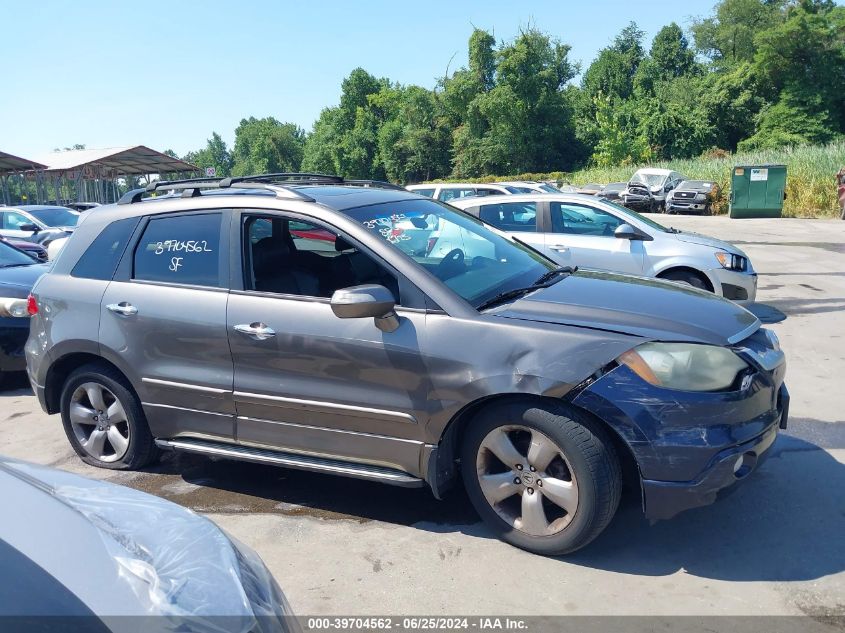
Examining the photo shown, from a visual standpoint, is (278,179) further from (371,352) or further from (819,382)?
(819,382)

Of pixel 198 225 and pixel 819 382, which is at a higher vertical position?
pixel 198 225

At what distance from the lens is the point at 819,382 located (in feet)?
20.2

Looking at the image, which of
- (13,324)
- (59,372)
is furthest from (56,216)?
(59,372)

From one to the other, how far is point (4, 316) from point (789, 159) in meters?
30.2

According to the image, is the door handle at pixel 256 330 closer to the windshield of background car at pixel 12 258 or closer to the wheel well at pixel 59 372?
the wheel well at pixel 59 372

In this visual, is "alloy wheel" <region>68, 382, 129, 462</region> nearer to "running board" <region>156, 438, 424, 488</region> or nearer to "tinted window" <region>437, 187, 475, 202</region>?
"running board" <region>156, 438, 424, 488</region>

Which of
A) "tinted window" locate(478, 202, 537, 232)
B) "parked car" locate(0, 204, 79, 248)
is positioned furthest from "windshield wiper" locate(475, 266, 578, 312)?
"parked car" locate(0, 204, 79, 248)

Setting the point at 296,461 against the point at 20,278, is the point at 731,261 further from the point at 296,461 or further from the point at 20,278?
the point at 20,278

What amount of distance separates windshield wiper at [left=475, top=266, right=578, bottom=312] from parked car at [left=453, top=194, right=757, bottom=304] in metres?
3.77

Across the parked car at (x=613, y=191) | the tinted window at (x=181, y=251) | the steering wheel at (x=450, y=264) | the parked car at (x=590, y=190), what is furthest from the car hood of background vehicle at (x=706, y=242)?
the parked car at (x=613, y=191)

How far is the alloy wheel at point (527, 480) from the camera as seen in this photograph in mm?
3400

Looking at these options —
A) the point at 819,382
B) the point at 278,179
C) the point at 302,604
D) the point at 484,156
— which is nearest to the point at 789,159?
the point at 819,382

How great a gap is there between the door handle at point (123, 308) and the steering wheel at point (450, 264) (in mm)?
1885

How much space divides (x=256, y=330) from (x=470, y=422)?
1.29 meters
